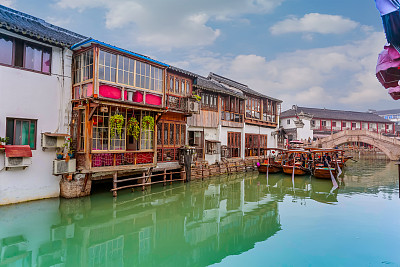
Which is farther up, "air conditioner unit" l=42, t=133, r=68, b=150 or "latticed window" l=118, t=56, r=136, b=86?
"latticed window" l=118, t=56, r=136, b=86

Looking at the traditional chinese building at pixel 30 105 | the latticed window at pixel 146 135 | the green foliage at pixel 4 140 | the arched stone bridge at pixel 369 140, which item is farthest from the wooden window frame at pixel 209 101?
the arched stone bridge at pixel 369 140

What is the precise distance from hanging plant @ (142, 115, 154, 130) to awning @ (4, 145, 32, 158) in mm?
5161

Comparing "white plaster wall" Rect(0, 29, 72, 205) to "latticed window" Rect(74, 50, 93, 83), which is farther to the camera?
"latticed window" Rect(74, 50, 93, 83)

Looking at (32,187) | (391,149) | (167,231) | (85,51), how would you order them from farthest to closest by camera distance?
(391,149) → (85,51) → (32,187) → (167,231)

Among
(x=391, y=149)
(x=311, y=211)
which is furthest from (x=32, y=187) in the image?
(x=391, y=149)

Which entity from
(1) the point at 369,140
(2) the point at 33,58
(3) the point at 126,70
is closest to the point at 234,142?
(3) the point at 126,70

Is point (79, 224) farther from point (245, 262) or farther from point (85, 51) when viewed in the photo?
point (85, 51)

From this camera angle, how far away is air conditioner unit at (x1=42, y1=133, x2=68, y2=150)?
10.8m

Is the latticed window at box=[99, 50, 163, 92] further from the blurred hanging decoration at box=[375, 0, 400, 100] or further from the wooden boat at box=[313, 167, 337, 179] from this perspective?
the wooden boat at box=[313, 167, 337, 179]

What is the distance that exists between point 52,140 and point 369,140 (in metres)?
36.1

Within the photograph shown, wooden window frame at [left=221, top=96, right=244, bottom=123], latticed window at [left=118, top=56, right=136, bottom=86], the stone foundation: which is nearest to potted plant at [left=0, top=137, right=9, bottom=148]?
the stone foundation

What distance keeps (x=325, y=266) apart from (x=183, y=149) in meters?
11.3

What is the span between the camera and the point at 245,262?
6.50 meters

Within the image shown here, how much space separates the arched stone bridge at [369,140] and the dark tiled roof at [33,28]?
3084 centimetres
